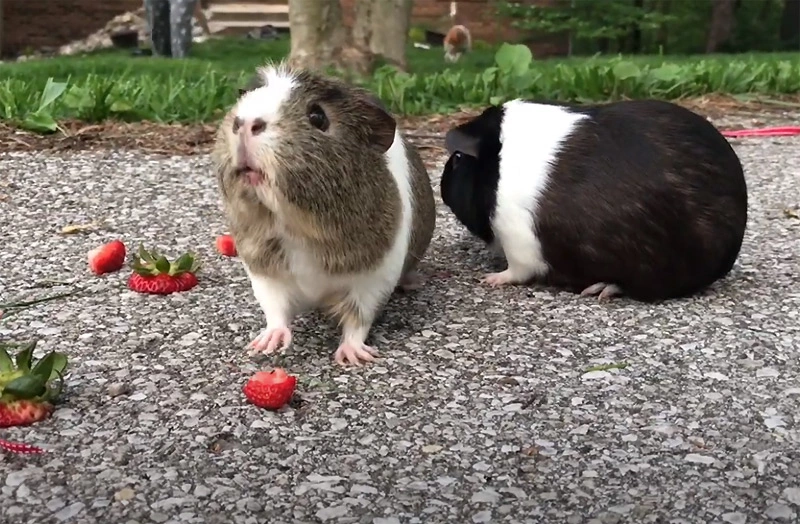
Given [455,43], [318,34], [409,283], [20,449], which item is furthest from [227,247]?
[455,43]

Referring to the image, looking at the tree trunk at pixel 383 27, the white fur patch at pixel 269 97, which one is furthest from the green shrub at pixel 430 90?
the white fur patch at pixel 269 97

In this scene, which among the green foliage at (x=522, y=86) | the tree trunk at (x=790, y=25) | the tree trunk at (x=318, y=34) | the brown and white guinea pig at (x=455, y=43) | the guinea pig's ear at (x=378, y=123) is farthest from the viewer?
the tree trunk at (x=790, y=25)

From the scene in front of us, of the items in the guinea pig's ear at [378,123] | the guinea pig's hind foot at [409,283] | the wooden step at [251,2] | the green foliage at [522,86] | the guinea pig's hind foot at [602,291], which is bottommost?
the guinea pig's hind foot at [409,283]

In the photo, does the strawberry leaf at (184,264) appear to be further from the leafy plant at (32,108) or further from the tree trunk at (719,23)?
the tree trunk at (719,23)

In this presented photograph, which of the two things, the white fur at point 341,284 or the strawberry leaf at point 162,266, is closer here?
the white fur at point 341,284

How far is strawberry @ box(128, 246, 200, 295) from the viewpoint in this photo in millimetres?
3041

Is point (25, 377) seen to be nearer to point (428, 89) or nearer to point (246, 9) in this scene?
point (428, 89)

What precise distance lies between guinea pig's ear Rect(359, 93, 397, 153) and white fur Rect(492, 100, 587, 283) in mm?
771

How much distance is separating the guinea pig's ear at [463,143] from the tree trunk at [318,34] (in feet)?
15.3

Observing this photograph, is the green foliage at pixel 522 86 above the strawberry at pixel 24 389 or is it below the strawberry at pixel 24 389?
above

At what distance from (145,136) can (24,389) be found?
141 inches

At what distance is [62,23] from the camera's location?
17.4 m

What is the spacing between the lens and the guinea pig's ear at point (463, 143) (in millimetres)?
3232

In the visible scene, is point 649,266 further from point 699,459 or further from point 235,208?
point 235,208
